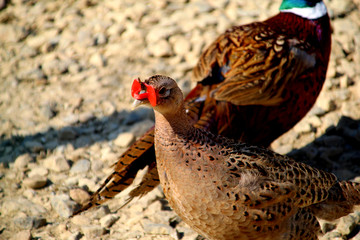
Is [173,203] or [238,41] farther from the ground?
[238,41]

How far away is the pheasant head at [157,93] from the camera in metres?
2.61

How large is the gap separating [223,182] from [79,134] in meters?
2.38

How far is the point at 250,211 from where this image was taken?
2.74 meters

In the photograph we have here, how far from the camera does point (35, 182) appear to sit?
13.3ft

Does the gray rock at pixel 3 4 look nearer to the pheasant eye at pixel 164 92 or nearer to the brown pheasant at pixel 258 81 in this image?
the brown pheasant at pixel 258 81

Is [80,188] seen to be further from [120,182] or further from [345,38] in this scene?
[345,38]

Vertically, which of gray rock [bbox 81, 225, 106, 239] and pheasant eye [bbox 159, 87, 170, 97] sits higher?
pheasant eye [bbox 159, 87, 170, 97]

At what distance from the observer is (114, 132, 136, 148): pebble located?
14.8ft

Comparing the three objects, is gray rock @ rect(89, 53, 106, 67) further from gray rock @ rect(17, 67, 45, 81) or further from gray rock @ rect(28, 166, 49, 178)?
gray rock @ rect(28, 166, 49, 178)

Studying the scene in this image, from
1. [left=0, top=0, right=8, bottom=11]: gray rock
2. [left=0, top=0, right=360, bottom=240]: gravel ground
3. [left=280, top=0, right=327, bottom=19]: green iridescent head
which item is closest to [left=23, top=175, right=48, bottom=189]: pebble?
[left=0, top=0, right=360, bottom=240]: gravel ground

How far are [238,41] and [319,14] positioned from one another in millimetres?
950

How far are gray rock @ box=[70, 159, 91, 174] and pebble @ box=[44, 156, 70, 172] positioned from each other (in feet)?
0.22

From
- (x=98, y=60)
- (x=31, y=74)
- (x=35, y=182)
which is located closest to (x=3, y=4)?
(x=31, y=74)

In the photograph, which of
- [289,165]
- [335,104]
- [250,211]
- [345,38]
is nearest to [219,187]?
[250,211]
